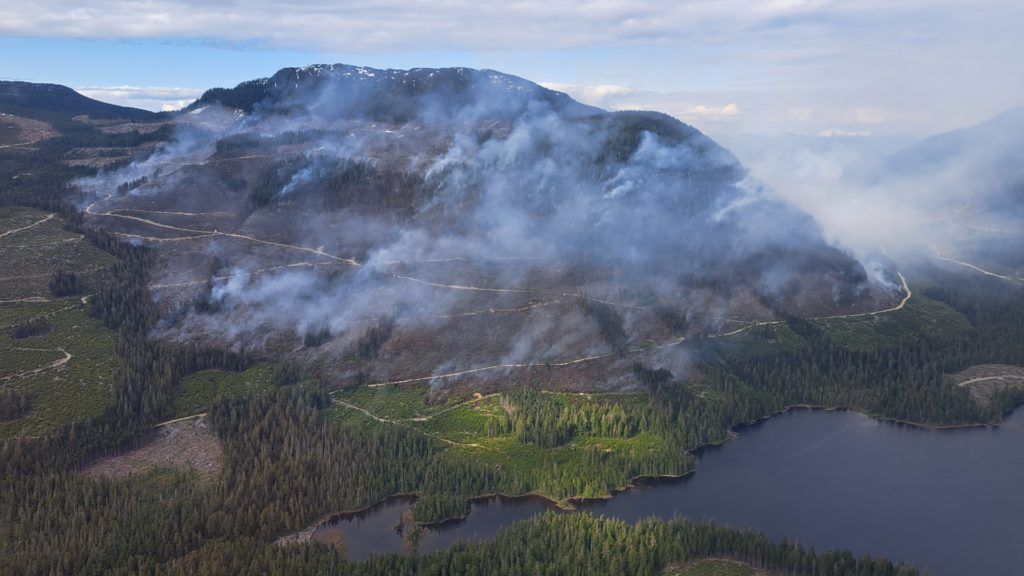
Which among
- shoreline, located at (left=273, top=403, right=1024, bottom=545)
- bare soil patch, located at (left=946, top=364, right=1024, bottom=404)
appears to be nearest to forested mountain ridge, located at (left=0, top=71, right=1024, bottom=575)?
shoreline, located at (left=273, top=403, right=1024, bottom=545)

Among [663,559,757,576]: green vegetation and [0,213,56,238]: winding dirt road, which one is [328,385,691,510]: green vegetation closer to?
[663,559,757,576]: green vegetation

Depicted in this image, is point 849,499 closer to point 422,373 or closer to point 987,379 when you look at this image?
point 987,379

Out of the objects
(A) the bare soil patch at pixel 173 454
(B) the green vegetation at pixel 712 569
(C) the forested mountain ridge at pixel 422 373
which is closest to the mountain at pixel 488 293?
(C) the forested mountain ridge at pixel 422 373

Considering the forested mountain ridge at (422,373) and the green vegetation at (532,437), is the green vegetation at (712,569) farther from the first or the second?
the green vegetation at (532,437)

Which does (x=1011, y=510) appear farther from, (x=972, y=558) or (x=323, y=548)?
(x=323, y=548)

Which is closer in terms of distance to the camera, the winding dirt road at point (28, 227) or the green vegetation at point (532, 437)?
the green vegetation at point (532, 437)

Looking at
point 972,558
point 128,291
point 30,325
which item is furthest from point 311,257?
point 972,558
